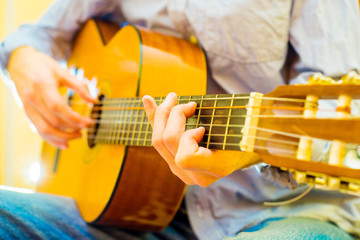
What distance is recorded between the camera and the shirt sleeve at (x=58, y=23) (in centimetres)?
95

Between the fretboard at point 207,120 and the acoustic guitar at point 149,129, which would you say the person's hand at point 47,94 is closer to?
the acoustic guitar at point 149,129

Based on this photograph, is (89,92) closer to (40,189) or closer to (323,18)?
(40,189)

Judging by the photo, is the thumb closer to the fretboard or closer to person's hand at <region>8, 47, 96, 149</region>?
person's hand at <region>8, 47, 96, 149</region>

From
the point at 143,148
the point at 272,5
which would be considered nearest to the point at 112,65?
the point at 143,148

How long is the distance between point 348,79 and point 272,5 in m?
0.35

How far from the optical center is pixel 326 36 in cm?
61

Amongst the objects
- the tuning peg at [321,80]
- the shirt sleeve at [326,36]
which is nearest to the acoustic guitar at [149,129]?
the tuning peg at [321,80]

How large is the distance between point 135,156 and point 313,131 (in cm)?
37

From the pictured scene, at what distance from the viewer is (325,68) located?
600mm

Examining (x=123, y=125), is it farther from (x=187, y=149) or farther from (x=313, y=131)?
(x=313, y=131)

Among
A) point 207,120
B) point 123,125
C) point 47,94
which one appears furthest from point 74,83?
point 207,120

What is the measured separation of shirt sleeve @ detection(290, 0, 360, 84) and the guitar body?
0.19 m

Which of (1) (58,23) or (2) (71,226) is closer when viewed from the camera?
(2) (71,226)

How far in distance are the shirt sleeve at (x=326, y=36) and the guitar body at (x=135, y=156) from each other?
192 mm
